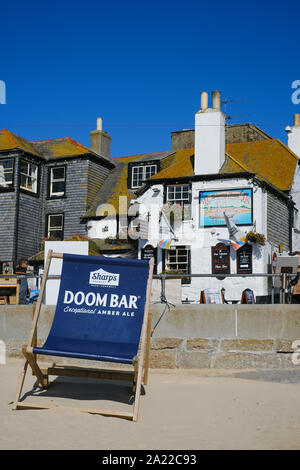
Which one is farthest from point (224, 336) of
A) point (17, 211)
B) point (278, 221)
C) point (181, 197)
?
point (17, 211)

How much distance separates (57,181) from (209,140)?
749 centimetres

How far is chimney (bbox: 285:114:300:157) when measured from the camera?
26.7 meters

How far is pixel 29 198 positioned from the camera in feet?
82.3

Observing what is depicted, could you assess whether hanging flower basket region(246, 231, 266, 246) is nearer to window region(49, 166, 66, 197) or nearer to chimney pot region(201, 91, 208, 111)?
chimney pot region(201, 91, 208, 111)

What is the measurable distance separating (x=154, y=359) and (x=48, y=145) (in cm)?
2063

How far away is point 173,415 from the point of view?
5543 millimetres

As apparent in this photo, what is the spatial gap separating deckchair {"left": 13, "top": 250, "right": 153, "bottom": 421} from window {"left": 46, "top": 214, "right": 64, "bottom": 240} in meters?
19.5

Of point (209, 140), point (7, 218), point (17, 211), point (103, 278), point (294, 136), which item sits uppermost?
point (294, 136)

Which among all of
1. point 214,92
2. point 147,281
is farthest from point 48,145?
point 147,281

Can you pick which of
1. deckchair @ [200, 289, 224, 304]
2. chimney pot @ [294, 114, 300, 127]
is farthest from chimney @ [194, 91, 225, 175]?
deckchair @ [200, 289, 224, 304]

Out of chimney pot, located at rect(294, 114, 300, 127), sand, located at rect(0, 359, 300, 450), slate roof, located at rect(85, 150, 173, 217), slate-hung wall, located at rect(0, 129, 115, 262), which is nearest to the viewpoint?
sand, located at rect(0, 359, 300, 450)

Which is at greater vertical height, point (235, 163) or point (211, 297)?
point (235, 163)

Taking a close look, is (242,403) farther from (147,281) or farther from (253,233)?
(253,233)

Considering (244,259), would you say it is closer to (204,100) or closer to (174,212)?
(174,212)
